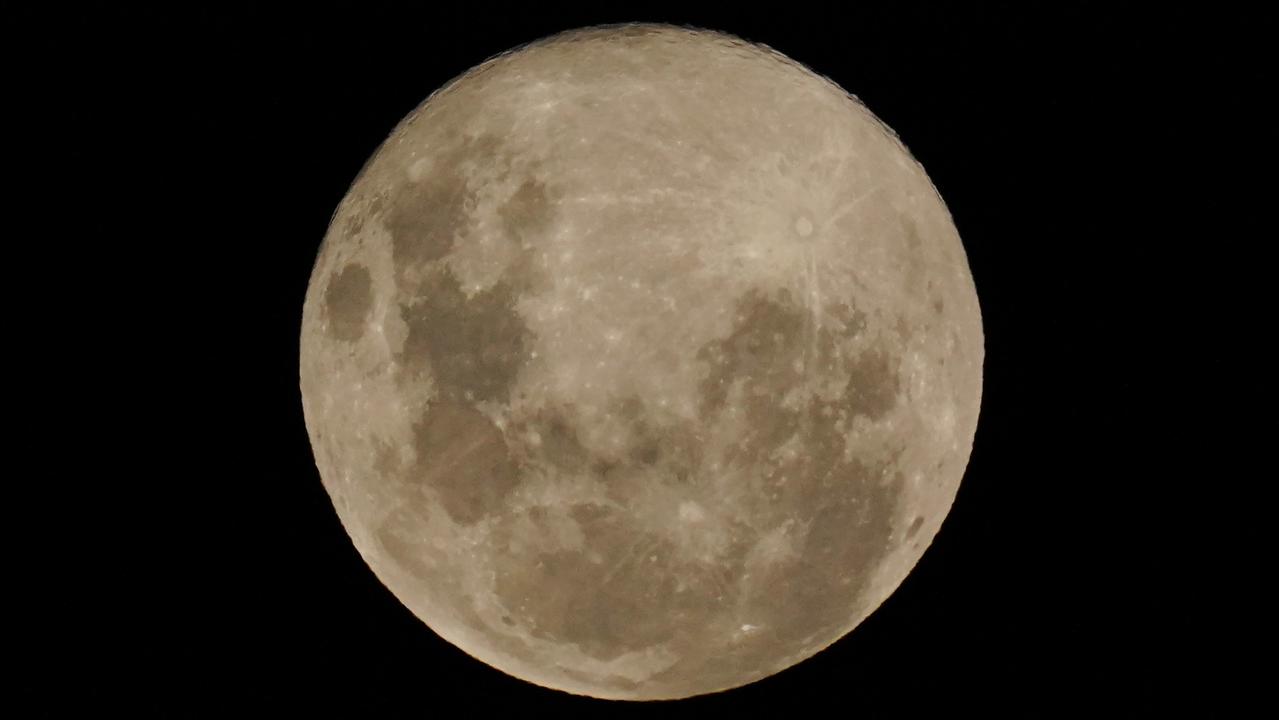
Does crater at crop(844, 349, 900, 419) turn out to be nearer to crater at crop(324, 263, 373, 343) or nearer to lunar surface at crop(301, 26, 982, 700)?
lunar surface at crop(301, 26, 982, 700)

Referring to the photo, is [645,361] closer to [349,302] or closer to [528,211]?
[528,211]

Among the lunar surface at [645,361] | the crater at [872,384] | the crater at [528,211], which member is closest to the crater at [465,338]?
the lunar surface at [645,361]

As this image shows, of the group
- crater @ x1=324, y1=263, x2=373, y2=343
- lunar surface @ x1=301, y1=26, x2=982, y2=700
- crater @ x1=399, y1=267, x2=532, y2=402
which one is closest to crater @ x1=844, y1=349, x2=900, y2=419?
lunar surface @ x1=301, y1=26, x2=982, y2=700

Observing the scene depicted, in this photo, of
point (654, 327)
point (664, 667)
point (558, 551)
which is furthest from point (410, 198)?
point (664, 667)

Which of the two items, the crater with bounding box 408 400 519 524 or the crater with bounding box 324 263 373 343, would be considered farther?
the crater with bounding box 324 263 373 343

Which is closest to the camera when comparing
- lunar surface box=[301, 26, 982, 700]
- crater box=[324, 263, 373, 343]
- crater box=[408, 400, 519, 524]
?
lunar surface box=[301, 26, 982, 700]

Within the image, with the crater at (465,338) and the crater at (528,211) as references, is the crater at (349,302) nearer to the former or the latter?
the crater at (465,338)

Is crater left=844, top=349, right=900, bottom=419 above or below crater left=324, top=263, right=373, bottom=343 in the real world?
below
